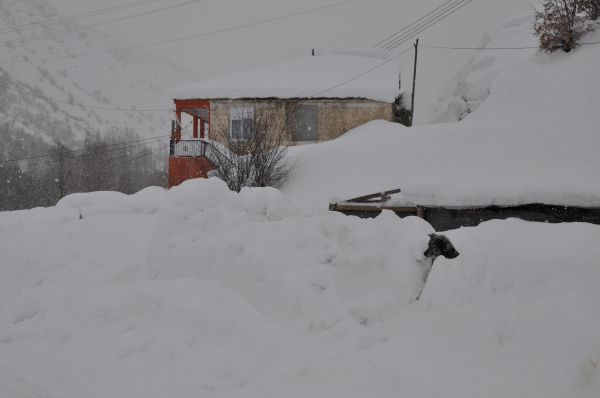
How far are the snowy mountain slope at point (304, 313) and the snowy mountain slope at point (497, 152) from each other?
22.6 feet

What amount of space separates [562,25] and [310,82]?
38.9 ft

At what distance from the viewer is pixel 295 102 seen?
21.7m

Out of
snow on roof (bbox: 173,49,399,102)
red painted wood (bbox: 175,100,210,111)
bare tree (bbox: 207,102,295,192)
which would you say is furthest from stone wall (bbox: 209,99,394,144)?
bare tree (bbox: 207,102,295,192)

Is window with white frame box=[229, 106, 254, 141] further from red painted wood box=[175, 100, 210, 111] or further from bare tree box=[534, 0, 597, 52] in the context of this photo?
bare tree box=[534, 0, 597, 52]

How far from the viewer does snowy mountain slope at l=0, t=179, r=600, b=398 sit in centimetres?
320

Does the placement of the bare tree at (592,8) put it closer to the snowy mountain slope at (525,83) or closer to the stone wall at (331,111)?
the snowy mountain slope at (525,83)

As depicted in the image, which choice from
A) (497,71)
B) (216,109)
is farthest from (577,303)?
(497,71)

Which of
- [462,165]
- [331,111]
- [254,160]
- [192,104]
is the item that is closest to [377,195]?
[462,165]

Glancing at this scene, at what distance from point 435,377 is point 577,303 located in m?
1.17

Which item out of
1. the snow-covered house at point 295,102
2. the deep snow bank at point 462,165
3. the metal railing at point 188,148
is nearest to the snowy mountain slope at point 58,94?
the snow-covered house at point 295,102

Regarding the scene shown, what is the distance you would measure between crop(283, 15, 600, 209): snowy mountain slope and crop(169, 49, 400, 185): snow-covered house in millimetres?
1259

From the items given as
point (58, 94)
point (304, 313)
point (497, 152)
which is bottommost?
point (304, 313)

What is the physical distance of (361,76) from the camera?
23656 mm

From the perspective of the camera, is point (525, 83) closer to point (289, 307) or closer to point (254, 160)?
point (254, 160)
